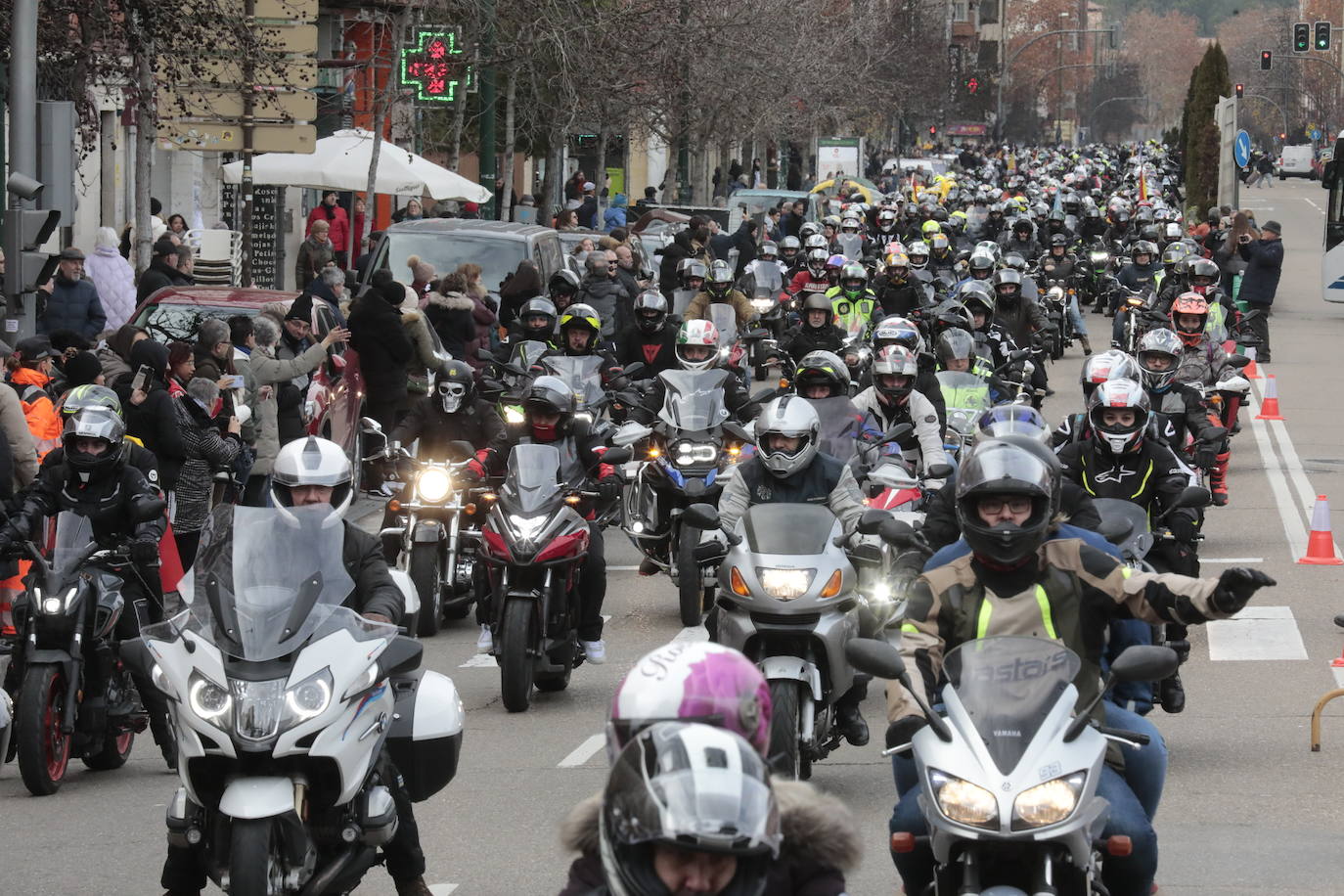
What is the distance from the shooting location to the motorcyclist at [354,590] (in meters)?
6.69

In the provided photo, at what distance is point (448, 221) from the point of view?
961 inches

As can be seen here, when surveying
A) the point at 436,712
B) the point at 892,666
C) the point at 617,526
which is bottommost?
the point at 617,526

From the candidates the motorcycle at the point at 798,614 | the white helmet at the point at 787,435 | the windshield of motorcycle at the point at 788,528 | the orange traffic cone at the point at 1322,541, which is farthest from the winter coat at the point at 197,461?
the orange traffic cone at the point at 1322,541

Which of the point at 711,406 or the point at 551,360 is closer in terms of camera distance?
the point at 711,406

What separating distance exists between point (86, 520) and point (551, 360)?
610cm

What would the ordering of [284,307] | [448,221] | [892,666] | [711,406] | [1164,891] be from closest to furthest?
1. [892,666]
2. [1164,891]
3. [711,406]
4. [284,307]
5. [448,221]

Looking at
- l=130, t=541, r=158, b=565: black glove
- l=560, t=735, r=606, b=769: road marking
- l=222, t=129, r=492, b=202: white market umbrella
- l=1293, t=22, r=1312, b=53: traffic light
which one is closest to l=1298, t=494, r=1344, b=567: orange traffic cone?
l=560, t=735, r=606, b=769: road marking

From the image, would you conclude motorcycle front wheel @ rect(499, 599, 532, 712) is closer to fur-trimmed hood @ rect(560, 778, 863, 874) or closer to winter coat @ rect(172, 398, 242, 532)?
winter coat @ rect(172, 398, 242, 532)

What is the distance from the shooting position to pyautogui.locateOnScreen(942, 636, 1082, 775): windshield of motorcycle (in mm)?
5523

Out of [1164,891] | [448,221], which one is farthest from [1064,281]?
[1164,891]

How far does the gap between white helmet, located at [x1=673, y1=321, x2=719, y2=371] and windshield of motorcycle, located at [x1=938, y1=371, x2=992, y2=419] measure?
1.45 m

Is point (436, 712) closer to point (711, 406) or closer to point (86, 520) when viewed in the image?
point (86, 520)

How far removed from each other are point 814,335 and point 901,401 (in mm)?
6046

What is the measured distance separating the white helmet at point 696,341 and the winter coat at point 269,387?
9.57 ft
